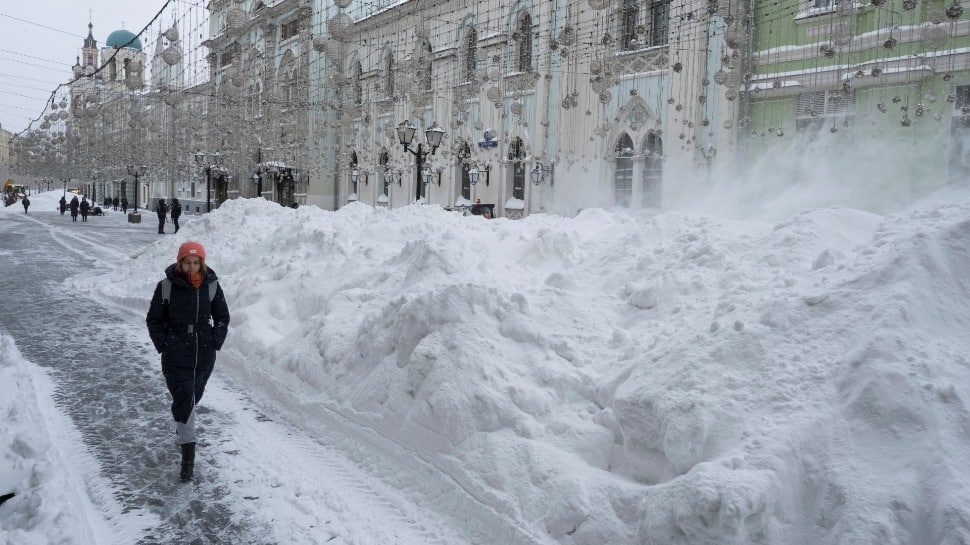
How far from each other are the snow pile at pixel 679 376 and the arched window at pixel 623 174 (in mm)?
15537

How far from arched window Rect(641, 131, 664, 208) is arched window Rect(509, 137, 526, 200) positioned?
231 inches

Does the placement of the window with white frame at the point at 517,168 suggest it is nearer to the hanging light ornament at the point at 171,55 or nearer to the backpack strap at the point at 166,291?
the hanging light ornament at the point at 171,55

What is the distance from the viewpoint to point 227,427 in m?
6.19

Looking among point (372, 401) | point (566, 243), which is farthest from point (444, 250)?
point (372, 401)

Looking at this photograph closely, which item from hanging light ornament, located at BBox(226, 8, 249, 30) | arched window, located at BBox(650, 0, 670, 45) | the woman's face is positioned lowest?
the woman's face

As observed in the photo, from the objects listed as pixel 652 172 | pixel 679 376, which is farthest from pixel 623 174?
pixel 679 376

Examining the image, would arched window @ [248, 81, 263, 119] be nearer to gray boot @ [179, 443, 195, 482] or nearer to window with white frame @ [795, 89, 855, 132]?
window with white frame @ [795, 89, 855, 132]

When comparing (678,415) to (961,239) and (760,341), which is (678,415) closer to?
(760,341)

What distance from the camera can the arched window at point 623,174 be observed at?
78.0 ft

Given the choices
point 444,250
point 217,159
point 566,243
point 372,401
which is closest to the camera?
point 372,401

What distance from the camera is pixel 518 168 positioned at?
28.7 metres

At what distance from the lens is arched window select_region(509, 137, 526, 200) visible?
1104 inches

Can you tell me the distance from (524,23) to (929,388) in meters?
23.6

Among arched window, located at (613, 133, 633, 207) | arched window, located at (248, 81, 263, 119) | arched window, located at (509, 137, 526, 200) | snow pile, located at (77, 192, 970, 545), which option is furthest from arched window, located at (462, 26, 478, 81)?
snow pile, located at (77, 192, 970, 545)
